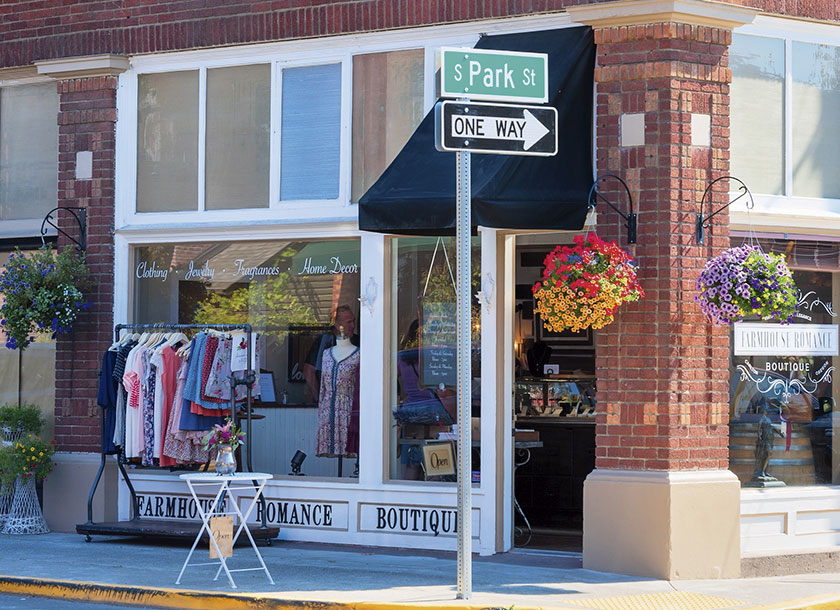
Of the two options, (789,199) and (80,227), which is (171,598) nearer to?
(80,227)

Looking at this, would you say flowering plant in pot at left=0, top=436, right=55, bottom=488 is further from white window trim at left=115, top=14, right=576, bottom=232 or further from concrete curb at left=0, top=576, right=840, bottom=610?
concrete curb at left=0, top=576, right=840, bottom=610

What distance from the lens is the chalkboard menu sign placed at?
11016 mm

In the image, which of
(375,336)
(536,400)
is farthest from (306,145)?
(536,400)

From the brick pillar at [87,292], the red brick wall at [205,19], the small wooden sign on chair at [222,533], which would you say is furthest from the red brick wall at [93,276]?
the small wooden sign on chair at [222,533]

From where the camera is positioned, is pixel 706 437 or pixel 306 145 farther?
pixel 306 145

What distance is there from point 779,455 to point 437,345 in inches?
123

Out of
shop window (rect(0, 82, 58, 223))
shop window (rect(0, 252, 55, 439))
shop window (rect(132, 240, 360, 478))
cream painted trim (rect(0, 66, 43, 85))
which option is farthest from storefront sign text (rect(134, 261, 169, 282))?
cream painted trim (rect(0, 66, 43, 85))

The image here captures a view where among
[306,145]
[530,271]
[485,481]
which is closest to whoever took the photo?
[485,481]

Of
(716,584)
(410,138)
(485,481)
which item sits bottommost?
(716,584)

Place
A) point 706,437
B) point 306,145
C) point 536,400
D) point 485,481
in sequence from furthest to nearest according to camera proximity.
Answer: point 536,400, point 306,145, point 485,481, point 706,437

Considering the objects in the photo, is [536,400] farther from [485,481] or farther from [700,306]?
[700,306]

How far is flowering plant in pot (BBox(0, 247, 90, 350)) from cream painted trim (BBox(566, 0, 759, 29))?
5387 mm

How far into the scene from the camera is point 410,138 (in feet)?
35.0

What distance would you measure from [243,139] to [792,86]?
5078 millimetres
